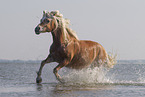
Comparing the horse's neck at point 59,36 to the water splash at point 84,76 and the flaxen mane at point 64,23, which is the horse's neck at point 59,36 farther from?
the water splash at point 84,76

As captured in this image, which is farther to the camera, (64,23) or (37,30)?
(64,23)

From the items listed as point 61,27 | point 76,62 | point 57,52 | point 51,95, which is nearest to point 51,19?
point 61,27

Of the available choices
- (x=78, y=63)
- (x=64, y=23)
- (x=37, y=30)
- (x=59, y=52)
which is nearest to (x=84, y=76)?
(x=78, y=63)

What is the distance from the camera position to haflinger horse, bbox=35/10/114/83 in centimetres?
1062

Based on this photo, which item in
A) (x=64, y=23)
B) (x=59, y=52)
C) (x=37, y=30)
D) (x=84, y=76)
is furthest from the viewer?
(x=84, y=76)

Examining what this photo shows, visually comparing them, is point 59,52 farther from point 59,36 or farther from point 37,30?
point 37,30

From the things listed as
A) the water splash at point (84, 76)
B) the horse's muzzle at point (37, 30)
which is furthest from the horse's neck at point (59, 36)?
the water splash at point (84, 76)

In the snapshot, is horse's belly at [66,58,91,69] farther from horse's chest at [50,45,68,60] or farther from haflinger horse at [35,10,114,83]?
horse's chest at [50,45,68,60]

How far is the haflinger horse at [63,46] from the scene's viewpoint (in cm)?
1062

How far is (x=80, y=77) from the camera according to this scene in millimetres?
11500

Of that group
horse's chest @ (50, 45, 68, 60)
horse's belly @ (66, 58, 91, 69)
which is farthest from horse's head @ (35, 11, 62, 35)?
horse's belly @ (66, 58, 91, 69)

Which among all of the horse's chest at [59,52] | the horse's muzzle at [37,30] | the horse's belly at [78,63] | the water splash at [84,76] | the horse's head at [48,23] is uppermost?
the horse's head at [48,23]

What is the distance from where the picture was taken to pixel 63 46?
1078cm

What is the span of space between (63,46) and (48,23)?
3.07ft
